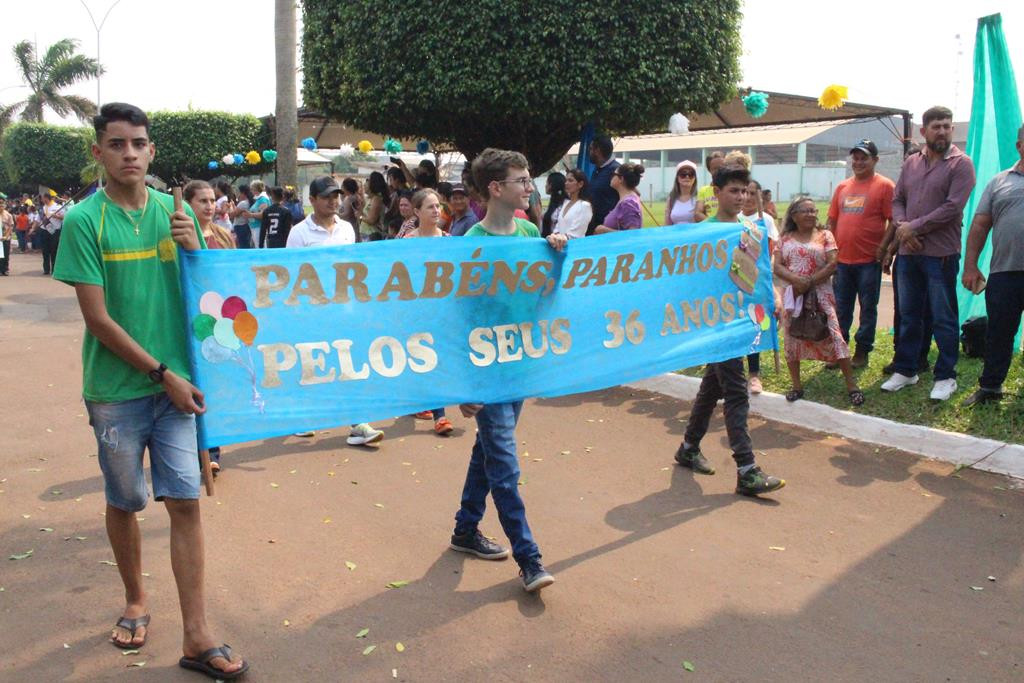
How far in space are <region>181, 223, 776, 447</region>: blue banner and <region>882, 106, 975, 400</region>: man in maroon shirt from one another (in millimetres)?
2354

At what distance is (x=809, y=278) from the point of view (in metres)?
7.18

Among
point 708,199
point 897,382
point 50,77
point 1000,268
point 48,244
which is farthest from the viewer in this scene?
point 50,77

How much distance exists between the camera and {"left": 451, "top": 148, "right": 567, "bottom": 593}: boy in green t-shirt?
407 cm

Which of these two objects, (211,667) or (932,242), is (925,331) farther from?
(211,667)

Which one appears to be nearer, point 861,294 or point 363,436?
point 363,436

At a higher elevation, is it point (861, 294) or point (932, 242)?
point (932, 242)

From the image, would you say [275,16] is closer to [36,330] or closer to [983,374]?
[36,330]

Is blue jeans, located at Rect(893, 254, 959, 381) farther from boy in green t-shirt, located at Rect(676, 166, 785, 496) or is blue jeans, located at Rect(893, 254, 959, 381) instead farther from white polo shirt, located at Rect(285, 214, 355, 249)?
white polo shirt, located at Rect(285, 214, 355, 249)

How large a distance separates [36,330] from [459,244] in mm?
10447

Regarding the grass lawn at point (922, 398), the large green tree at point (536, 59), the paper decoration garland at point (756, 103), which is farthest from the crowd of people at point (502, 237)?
the paper decoration garland at point (756, 103)

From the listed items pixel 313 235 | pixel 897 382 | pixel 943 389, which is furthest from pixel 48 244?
pixel 943 389

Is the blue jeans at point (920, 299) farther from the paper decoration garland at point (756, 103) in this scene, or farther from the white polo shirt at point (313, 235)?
the paper decoration garland at point (756, 103)

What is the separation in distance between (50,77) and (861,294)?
196ft

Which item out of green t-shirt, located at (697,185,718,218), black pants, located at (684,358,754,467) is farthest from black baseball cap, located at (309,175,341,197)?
green t-shirt, located at (697,185,718,218)
